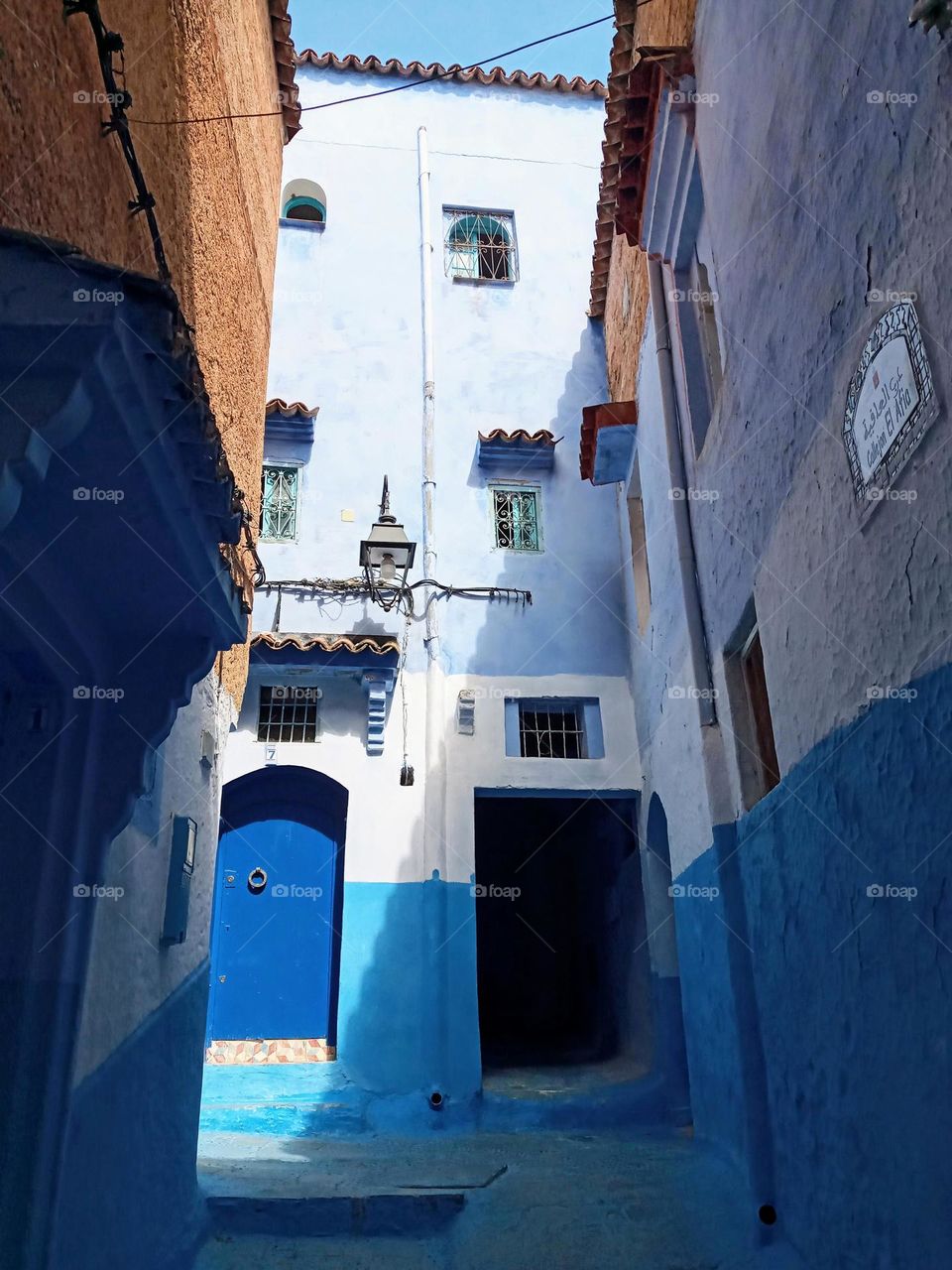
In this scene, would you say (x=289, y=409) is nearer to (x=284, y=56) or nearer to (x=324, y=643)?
(x=324, y=643)

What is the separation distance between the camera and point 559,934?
557 inches

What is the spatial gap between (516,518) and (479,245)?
3.99 m

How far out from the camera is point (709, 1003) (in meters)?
6.75

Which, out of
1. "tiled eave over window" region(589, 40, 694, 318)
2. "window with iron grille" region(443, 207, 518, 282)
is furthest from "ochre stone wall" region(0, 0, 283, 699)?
"window with iron grille" region(443, 207, 518, 282)

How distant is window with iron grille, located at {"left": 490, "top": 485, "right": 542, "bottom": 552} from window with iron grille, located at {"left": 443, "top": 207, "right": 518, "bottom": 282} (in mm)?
3010

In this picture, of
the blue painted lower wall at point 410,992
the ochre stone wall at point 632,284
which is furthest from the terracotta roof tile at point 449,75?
the blue painted lower wall at point 410,992

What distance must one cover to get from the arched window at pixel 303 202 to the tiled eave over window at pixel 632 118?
14.4ft

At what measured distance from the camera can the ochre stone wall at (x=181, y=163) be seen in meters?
2.97

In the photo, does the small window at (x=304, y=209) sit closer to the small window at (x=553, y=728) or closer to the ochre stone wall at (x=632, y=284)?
the ochre stone wall at (x=632, y=284)

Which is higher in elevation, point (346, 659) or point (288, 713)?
point (346, 659)

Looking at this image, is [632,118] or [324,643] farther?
[324,643]

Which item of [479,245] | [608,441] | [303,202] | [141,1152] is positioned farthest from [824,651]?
[303,202]

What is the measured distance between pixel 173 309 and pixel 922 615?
2547mm

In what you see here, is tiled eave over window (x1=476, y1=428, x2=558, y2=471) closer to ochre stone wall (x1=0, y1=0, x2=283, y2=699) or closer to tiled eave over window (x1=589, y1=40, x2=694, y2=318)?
tiled eave over window (x1=589, y1=40, x2=694, y2=318)
